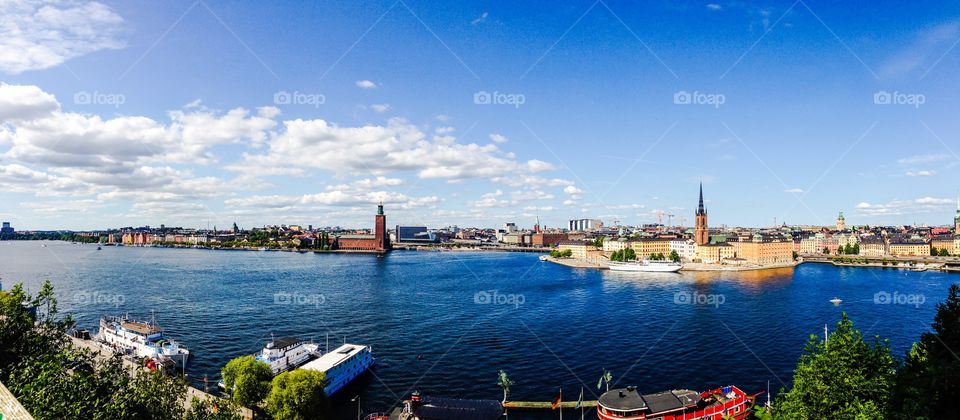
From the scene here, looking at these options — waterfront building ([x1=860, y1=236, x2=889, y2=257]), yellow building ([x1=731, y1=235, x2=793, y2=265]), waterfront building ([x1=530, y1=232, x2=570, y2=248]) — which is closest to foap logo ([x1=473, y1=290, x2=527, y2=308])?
yellow building ([x1=731, y1=235, x2=793, y2=265])

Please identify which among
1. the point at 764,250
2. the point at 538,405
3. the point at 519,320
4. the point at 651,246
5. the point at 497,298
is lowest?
the point at 538,405

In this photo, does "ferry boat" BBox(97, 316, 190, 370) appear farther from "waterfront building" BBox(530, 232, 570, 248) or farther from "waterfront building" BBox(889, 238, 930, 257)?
"waterfront building" BBox(530, 232, 570, 248)

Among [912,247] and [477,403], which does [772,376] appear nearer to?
[477,403]

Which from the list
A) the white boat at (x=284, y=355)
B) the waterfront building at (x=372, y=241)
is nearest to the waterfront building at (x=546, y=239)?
Answer: the waterfront building at (x=372, y=241)

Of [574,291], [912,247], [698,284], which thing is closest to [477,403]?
[574,291]

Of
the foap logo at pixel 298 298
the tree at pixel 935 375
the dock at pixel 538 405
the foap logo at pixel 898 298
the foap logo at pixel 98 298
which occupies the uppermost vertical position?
the tree at pixel 935 375

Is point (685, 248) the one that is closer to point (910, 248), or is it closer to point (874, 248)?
point (874, 248)

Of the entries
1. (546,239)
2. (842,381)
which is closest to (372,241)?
(546,239)

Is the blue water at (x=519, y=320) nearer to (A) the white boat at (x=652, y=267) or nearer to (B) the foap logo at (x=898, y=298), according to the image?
(B) the foap logo at (x=898, y=298)
